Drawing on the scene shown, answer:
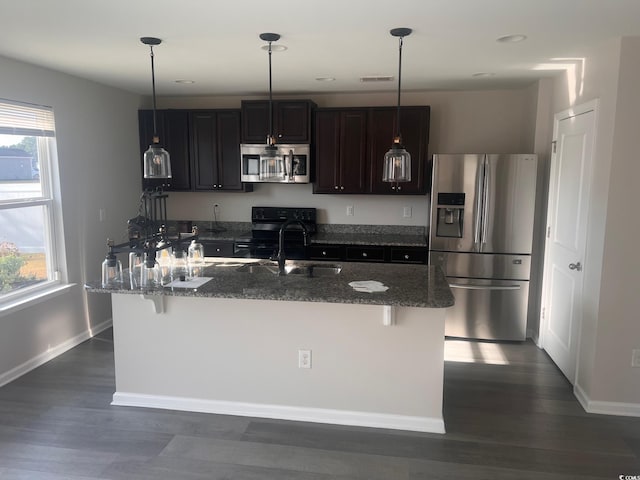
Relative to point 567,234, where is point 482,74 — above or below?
above

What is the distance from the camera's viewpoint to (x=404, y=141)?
15.8 ft

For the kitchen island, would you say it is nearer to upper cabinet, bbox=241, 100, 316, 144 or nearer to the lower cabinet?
the lower cabinet

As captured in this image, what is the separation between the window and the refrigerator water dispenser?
3.42 meters

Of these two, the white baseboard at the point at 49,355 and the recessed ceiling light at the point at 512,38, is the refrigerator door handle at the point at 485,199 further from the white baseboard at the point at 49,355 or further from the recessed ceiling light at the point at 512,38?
the white baseboard at the point at 49,355

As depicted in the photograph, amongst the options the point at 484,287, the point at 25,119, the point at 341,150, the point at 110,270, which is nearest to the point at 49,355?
the point at 110,270

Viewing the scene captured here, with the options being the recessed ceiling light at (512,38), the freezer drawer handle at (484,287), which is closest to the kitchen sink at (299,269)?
the freezer drawer handle at (484,287)

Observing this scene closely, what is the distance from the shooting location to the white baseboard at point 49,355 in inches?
141

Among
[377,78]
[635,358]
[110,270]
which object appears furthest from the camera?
[377,78]

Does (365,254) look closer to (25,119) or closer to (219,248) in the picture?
(219,248)

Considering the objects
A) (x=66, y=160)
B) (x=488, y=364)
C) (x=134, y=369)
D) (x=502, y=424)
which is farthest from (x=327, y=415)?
(x=66, y=160)

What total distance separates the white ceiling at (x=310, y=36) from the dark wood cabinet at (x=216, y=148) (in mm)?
771

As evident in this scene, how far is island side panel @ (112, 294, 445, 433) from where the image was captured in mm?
2877

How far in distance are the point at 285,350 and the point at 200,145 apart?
2983 mm

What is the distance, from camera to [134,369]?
317cm
